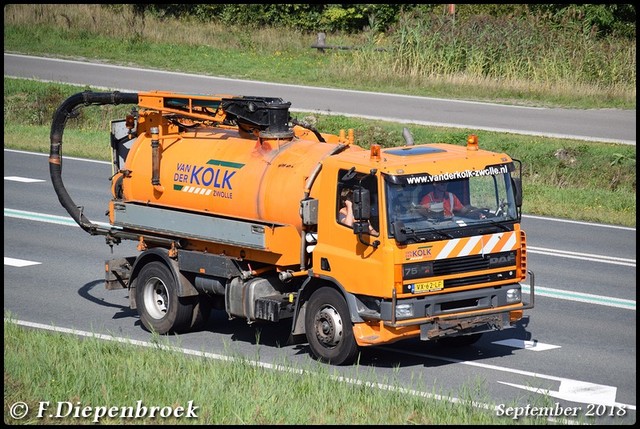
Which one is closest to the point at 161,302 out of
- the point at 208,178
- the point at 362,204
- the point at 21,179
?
the point at 208,178

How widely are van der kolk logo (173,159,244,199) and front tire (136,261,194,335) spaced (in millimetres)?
1151

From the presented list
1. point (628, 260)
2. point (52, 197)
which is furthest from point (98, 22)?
point (628, 260)

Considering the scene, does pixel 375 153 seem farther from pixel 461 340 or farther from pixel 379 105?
pixel 379 105

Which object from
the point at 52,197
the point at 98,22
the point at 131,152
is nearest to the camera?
the point at 131,152

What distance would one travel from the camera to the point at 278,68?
132 feet

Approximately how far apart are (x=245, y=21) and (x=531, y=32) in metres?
18.3

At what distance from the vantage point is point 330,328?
43.8ft

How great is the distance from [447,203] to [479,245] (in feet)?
1.97

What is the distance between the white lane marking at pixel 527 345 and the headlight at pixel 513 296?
0.94 metres

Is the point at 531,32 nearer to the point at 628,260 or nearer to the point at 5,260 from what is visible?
the point at 628,260

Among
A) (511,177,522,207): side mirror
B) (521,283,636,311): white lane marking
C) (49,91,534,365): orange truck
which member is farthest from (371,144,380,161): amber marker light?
(521,283,636,311): white lane marking

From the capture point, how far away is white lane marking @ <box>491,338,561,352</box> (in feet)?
46.9

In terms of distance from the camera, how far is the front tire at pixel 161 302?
14.9 metres

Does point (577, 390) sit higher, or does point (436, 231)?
point (436, 231)
